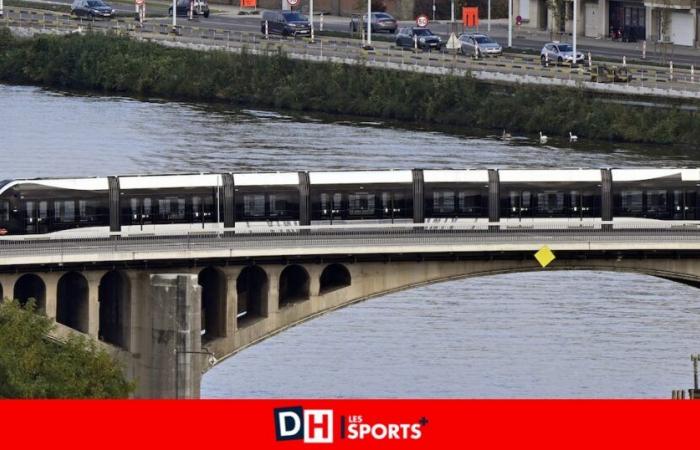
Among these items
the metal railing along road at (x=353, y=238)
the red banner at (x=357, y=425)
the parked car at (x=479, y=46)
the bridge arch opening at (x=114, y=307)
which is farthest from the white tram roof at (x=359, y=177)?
the parked car at (x=479, y=46)

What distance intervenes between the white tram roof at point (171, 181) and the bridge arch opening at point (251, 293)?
3121 millimetres

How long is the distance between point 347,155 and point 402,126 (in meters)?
16.2

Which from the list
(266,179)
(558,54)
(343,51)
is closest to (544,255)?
(266,179)

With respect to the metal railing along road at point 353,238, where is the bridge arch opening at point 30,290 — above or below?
below

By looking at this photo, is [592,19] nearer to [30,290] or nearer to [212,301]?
[212,301]

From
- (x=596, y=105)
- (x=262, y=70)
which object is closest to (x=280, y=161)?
(x=596, y=105)

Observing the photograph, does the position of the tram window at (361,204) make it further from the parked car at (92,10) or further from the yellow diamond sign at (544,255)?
the parked car at (92,10)

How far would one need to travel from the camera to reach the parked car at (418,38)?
141000mm

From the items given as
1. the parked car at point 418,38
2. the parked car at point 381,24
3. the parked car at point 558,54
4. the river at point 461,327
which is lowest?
the river at point 461,327

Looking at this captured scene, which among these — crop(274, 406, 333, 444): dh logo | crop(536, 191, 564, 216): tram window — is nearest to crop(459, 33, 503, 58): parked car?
crop(536, 191, 564, 216): tram window

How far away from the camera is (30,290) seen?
68188 mm

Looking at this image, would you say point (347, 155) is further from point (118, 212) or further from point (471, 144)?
point (118, 212)

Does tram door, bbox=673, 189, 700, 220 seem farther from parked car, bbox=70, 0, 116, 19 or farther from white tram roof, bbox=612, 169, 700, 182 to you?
parked car, bbox=70, 0, 116, 19

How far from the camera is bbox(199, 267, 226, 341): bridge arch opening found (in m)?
69.6
